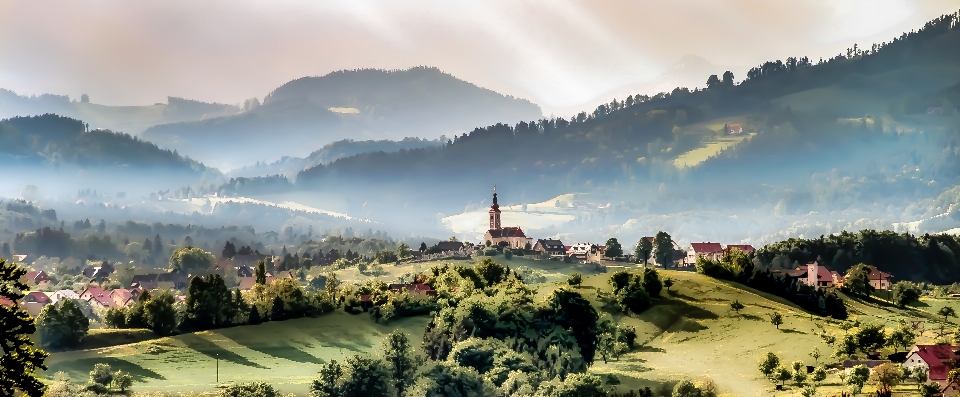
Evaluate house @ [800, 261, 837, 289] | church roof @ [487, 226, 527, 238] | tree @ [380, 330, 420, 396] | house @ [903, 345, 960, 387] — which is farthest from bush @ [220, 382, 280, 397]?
church roof @ [487, 226, 527, 238]

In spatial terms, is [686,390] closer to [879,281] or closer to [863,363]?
[863,363]

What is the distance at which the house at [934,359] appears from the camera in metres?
61.3

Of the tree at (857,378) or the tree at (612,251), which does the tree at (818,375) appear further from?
the tree at (612,251)

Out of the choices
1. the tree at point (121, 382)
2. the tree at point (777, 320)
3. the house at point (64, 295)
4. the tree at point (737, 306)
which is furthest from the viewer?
the house at point (64, 295)

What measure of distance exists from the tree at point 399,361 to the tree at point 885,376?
29.6m

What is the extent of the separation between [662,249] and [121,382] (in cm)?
10625

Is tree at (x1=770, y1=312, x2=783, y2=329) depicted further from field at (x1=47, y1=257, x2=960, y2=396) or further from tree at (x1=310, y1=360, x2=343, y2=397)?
tree at (x1=310, y1=360, x2=343, y2=397)

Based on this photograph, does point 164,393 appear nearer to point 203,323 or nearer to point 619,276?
point 203,323

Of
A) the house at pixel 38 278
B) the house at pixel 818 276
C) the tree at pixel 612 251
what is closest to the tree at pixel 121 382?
the house at pixel 818 276

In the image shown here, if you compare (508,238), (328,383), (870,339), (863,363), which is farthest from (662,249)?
(328,383)

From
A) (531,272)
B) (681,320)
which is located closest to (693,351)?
(681,320)

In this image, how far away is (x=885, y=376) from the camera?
2408 inches

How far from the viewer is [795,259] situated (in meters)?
156

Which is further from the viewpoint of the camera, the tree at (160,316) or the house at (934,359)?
the tree at (160,316)
